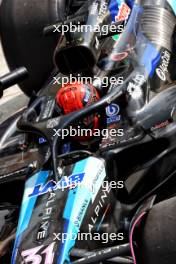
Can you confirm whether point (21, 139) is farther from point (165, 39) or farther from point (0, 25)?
point (0, 25)

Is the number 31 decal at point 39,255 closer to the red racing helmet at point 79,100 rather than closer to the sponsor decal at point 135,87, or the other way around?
the red racing helmet at point 79,100

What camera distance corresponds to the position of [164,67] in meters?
2.59

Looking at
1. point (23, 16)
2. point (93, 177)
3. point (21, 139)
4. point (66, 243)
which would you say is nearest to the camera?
point (66, 243)

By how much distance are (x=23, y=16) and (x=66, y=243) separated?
1673mm

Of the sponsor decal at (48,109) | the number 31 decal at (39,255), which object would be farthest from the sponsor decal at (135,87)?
the number 31 decal at (39,255)

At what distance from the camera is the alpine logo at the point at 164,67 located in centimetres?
254

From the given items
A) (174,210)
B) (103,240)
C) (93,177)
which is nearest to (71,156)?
(93,177)

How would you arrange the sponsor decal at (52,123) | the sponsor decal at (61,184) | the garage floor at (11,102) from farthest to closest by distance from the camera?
the garage floor at (11,102) < the sponsor decal at (52,123) < the sponsor decal at (61,184)

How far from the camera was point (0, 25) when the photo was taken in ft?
11.1

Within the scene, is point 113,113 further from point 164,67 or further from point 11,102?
point 11,102

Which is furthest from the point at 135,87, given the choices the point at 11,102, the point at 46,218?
the point at 11,102

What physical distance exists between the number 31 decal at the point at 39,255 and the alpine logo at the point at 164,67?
92 cm

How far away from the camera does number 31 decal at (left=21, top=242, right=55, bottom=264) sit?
1.89 meters

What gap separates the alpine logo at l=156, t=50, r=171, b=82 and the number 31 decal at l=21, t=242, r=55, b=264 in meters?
0.92
